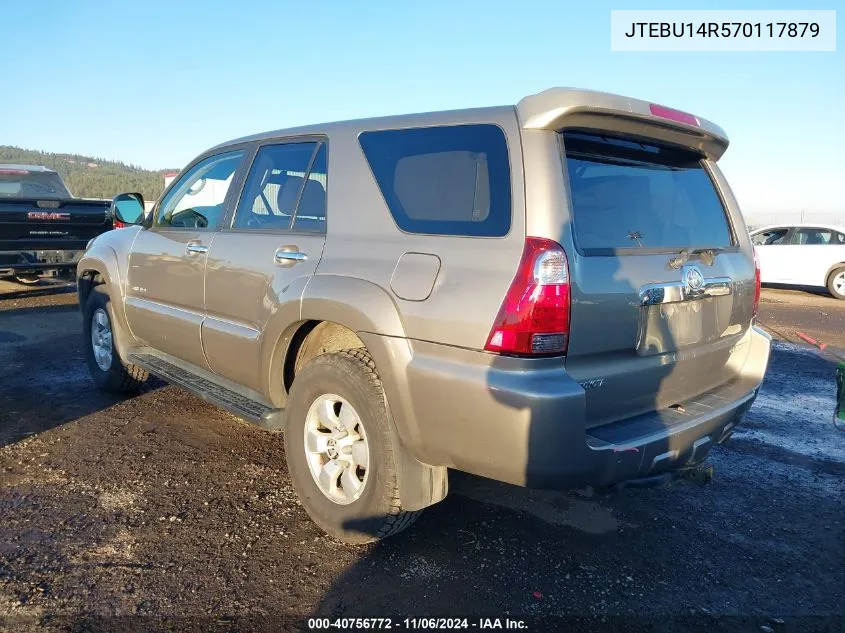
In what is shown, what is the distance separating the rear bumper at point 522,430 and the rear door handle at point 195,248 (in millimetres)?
1969

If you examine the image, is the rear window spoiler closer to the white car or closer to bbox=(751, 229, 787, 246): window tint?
the white car

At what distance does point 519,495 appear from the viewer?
11.9ft

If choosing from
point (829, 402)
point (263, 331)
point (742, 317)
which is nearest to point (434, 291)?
point (263, 331)

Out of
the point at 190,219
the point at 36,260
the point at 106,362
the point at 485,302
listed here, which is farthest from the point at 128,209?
the point at 36,260

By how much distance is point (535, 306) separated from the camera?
7.75ft

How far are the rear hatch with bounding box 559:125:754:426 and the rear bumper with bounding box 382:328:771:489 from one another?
15cm

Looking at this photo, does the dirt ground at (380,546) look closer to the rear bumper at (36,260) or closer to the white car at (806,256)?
the rear bumper at (36,260)

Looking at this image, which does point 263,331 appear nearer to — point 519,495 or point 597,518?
point 519,495

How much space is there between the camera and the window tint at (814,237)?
45.5ft

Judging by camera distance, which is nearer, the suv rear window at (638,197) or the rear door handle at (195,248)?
the suv rear window at (638,197)

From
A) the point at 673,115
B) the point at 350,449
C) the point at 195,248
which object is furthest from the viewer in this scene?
the point at 195,248

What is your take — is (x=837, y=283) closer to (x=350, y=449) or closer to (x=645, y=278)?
(x=645, y=278)

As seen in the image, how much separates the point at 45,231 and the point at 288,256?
7.87 m

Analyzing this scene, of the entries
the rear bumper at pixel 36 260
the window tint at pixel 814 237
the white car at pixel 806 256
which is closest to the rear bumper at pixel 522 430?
the rear bumper at pixel 36 260
